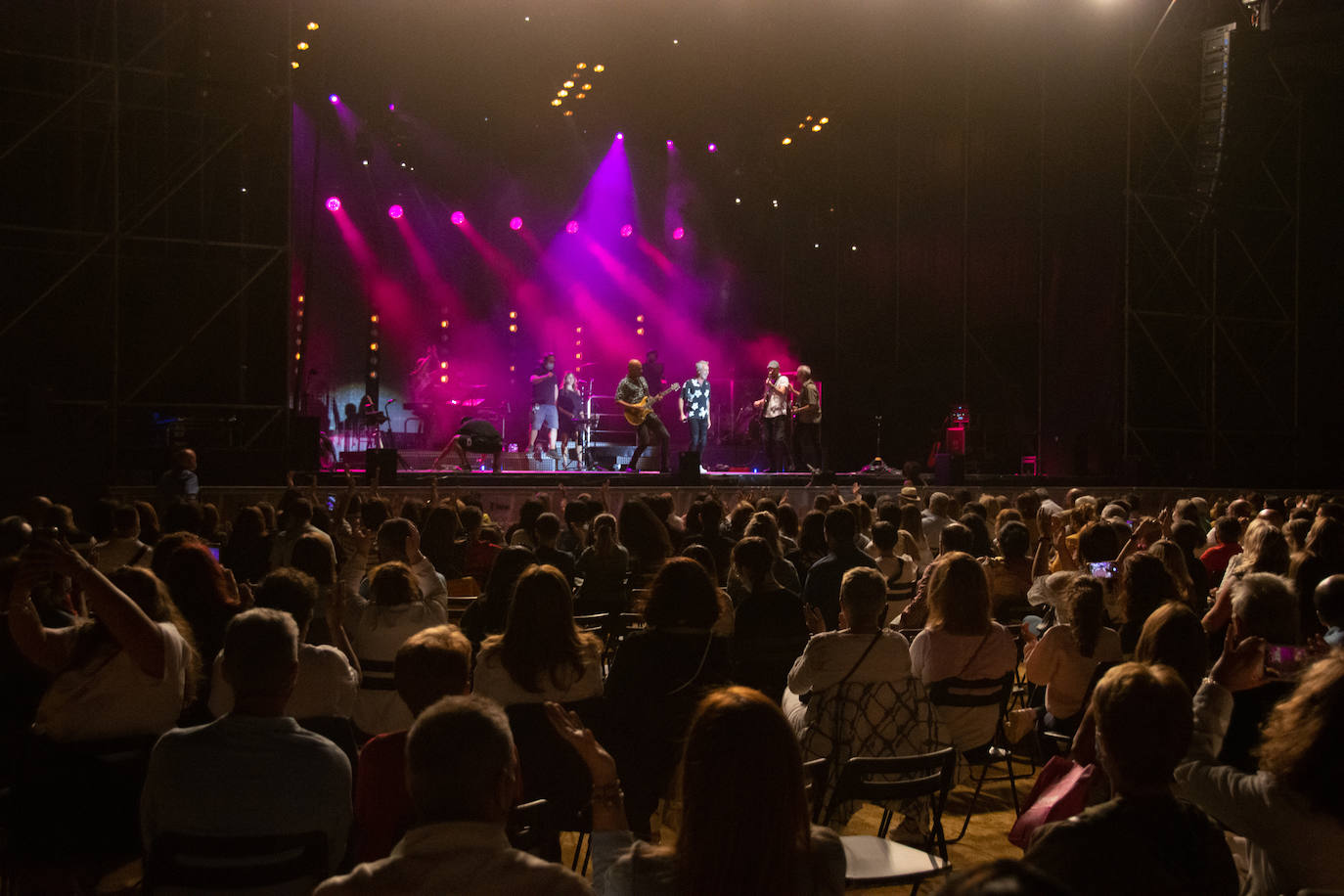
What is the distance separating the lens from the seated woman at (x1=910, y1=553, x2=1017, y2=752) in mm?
4020

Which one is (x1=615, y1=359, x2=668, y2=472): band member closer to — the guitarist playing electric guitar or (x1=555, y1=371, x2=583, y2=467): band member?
the guitarist playing electric guitar

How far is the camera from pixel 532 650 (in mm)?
3275

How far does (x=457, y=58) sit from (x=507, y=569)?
13.8m

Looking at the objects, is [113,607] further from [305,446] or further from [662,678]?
[305,446]

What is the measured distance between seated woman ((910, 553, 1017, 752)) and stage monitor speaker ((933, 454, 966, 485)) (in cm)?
966

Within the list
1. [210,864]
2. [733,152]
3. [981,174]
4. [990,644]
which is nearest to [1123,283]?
[981,174]

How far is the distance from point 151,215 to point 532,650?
1049cm

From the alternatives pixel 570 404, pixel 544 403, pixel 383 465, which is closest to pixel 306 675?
pixel 383 465

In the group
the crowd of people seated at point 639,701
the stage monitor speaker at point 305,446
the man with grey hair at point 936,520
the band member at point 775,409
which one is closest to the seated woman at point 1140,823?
the crowd of people seated at point 639,701

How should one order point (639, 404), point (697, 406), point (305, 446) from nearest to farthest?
point (305, 446)
point (639, 404)
point (697, 406)

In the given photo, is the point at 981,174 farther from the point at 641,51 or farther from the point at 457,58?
the point at 457,58

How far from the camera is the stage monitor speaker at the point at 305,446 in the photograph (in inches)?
456

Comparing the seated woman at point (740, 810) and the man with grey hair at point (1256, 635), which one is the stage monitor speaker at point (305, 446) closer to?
the man with grey hair at point (1256, 635)

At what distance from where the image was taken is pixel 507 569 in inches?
179
